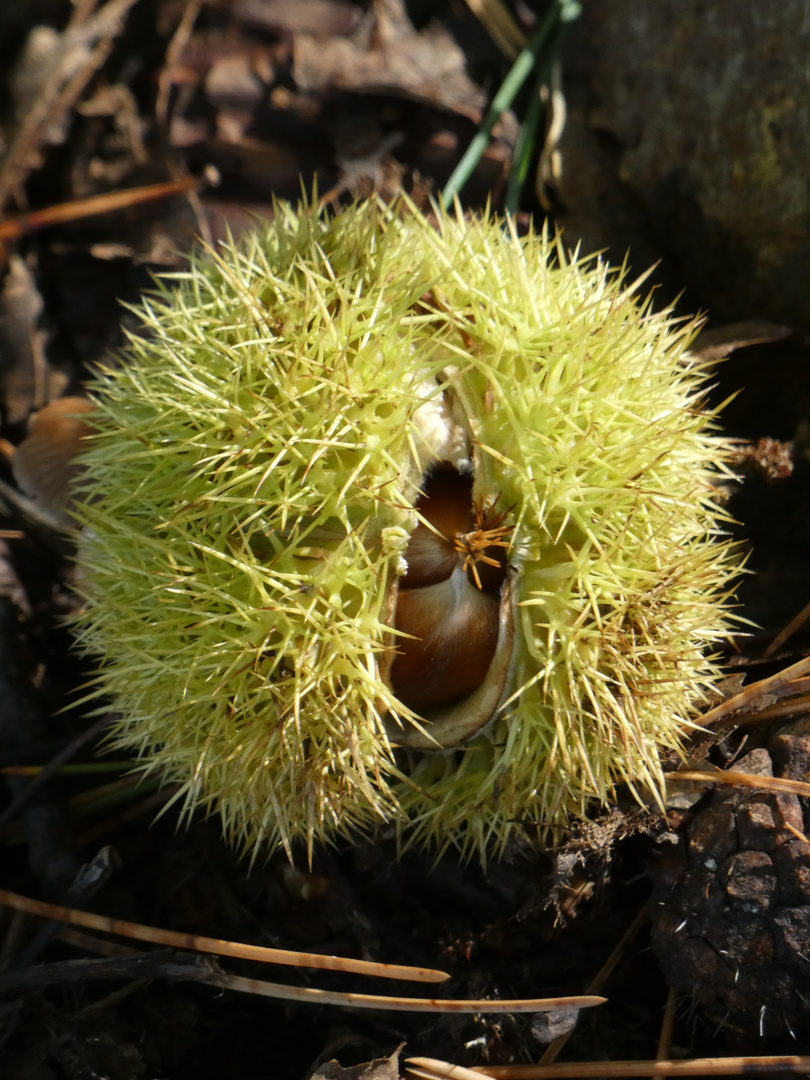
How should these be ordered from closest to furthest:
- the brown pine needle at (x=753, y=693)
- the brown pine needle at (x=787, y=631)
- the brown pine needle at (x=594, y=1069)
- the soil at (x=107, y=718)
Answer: the brown pine needle at (x=594, y=1069), the soil at (x=107, y=718), the brown pine needle at (x=753, y=693), the brown pine needle at (x=787, y=631)

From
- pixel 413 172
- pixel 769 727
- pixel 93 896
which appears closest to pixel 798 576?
pixel 769 727

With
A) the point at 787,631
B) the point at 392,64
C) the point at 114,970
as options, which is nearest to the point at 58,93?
the point at 392,64

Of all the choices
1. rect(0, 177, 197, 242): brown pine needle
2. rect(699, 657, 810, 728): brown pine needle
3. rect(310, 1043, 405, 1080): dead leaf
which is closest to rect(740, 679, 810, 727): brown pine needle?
rect(699, 657, 810, 728): brown pine needle

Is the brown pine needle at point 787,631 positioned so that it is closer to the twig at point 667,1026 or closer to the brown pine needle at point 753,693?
the brown pine needle at point 753,693

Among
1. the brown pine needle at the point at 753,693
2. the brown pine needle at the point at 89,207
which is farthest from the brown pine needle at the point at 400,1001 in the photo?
the brown pine needle at the point at 89,207

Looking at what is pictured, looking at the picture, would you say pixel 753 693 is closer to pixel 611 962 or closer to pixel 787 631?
pixel 787 631

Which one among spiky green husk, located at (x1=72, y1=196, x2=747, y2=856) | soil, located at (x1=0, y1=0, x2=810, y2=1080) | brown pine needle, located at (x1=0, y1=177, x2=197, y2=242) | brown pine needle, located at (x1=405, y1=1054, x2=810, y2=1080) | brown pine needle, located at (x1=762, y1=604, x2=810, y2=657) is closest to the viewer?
spiky green husk, located at (x1=72, y1=196, x2=747, y2=856)

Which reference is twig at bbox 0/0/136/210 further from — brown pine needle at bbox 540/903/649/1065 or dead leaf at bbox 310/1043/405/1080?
brown pine needle at bbox 540/903/649/1065
